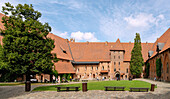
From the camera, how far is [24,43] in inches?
1075

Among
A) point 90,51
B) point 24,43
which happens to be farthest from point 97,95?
point 90,51

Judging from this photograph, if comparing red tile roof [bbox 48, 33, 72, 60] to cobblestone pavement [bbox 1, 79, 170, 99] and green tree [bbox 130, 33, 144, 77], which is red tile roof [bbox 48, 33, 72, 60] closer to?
green tree [bbox 130, 33, 144, 77]

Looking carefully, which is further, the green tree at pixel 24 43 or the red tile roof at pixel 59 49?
the red tile roof at pixel 59 49

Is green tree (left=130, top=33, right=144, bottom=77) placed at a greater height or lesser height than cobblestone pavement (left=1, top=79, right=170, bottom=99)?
greater

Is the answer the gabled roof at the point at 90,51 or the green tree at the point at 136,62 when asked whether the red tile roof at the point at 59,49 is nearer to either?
the gabled roof at the point at 90,51

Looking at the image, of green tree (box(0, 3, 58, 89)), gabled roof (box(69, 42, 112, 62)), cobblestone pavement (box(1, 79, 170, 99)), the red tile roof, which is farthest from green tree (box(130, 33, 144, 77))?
cobblestone pavement (box(1, 79, 170, 99))

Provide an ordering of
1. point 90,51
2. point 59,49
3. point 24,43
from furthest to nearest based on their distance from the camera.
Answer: point 90,51 < point 59,49 < point 24,43

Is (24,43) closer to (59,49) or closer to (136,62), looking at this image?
(59,49)

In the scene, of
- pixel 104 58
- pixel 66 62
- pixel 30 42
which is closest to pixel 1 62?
pixel 30 42

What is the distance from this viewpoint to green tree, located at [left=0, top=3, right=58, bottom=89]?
2689 cm

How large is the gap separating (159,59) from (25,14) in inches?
1379

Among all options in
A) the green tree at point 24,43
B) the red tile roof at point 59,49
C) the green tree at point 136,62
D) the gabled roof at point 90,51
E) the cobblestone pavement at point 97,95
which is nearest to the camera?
the cobblestone pavement at point 97,95

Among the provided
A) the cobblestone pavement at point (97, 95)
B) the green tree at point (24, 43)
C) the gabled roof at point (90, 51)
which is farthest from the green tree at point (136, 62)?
the cobblestone pavement at point (97, 95)

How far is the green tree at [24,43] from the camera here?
26.9m
